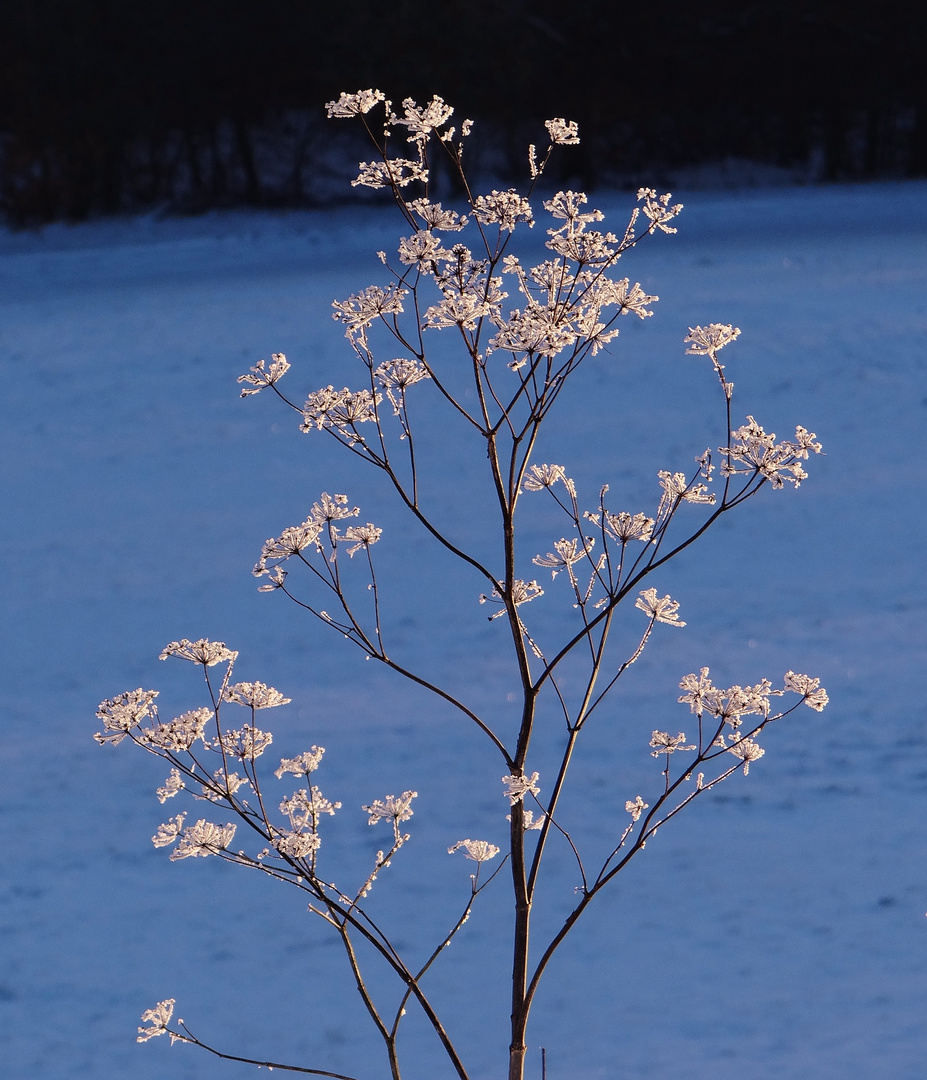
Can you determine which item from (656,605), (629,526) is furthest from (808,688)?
(629,526)

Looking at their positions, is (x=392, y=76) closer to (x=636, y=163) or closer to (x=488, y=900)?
(x=636, y=163)

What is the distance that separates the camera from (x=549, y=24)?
23438mm

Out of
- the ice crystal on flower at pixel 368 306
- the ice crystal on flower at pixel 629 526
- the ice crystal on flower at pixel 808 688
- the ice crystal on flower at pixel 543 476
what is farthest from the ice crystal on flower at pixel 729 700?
the ice crystal on flower at pixel 368 306

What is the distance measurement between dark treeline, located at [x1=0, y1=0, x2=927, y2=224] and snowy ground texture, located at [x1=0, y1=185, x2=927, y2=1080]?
35.6ft

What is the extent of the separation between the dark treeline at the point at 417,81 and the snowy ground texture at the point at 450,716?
10.9 m

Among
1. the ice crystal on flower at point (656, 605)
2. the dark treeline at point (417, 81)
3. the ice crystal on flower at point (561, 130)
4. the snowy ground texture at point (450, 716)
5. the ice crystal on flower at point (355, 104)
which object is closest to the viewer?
the ice crystal on flower at point (355, 104)

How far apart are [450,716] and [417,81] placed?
59.6ft

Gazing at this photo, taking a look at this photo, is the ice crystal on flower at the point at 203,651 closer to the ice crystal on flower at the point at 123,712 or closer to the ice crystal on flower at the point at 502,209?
the ice crystal on flower at the point at 123,712

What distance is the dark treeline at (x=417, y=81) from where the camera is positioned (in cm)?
2186

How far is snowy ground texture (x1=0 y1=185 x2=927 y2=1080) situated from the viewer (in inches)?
156

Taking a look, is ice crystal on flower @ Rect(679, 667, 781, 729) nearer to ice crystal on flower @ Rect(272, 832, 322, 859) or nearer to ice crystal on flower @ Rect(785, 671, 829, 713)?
ice crystal on flower @ Rect(785, 671, 829, 713)

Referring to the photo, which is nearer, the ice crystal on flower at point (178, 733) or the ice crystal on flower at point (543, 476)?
the ice crystal on flower at point (178, 733)

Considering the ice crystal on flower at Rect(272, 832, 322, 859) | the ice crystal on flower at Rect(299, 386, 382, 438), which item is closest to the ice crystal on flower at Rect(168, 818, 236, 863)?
the ice crystal on flower at Rect(272, 832, 322, 859)

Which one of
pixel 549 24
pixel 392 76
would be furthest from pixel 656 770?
pixel 549 24
